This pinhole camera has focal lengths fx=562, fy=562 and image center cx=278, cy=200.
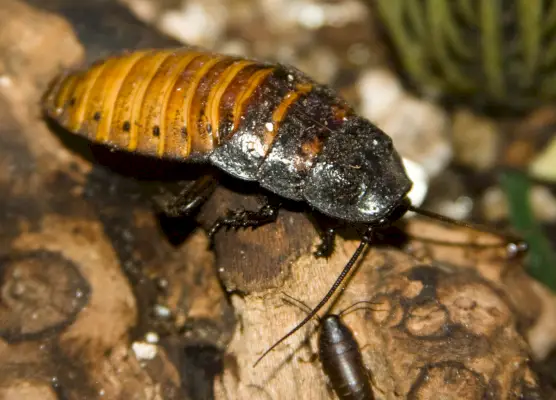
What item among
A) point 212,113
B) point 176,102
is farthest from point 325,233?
point 176,102

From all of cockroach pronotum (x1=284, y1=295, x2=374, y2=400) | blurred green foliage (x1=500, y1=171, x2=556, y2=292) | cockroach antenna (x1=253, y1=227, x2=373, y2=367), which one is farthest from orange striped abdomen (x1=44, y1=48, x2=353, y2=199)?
blurred green foliage (x1=500, y1=171, x2=556, y2=292)

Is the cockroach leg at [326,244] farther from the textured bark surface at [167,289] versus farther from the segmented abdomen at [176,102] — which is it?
the segmented abdomen at [176,102]

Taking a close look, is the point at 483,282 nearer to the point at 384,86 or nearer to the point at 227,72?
the point at 227,72

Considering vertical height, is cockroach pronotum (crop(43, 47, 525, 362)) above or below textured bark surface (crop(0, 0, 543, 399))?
above

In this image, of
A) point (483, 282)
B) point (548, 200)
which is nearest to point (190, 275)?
point (483, 282)

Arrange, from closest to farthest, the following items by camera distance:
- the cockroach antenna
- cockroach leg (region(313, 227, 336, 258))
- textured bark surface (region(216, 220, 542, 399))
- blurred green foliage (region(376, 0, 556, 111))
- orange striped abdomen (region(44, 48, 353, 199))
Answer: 1. textured bark surface (region(216, 220, 542, 399))
2. the cockroach antenna
3. cockroach leg (region(313, 227, 336, 258))
4. orange striped abdomen (region(44, 48, 353, 199))
5. blurred green foliage (region(376, 0, 556, 111))

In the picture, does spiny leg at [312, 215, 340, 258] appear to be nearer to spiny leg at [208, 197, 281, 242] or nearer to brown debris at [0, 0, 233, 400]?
spiny leg at [208, 197, 281, 242]

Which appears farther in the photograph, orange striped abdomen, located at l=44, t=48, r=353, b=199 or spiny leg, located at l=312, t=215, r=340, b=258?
orange striped abdomen, located at l=44, t=48, r=353, b=199

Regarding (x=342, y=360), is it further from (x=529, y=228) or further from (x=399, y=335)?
(x=529, y=228)
